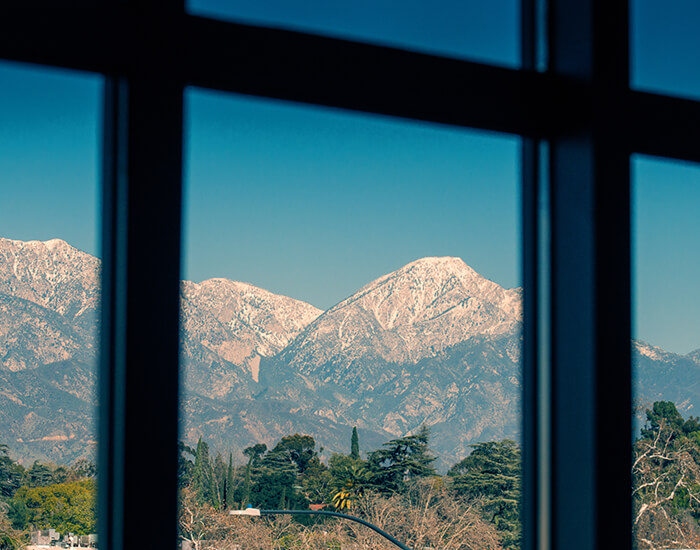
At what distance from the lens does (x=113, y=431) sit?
4.35ft

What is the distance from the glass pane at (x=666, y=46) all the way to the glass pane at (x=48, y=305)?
55.3 inches

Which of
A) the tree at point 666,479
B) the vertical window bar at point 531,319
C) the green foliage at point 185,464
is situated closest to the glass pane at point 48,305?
the green foliage at point 185,464

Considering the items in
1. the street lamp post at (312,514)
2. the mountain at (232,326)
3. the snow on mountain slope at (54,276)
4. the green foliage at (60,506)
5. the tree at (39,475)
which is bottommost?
the street lamp post at (312,514)

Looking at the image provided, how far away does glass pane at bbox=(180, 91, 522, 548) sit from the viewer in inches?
59.6

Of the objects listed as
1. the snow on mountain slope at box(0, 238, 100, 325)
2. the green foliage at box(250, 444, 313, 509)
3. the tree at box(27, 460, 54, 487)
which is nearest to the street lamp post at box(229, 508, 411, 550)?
the green foliage at box(250, 444, 313, 509)

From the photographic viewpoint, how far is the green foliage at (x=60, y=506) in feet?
4.31

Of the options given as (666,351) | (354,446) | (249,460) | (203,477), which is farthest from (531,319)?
(203,477)

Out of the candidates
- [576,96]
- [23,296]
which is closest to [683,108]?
[576,96]

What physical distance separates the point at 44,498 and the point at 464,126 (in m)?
1.22

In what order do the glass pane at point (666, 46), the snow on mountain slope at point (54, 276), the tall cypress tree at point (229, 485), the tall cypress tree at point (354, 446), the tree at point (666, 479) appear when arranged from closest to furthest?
1. the snow on mountain slope at point (54, 276)
2. the tall cypress tree at point (229, 485)
3. the tall cypress tree at point (354, 446)
4. the tree at point (666, 479)
5. the glass pane at point (666, 46)

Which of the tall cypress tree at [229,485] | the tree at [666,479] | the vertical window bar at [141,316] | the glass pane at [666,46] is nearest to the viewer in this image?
the vertical window bar at [141,316]

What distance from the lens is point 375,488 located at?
1609 mm

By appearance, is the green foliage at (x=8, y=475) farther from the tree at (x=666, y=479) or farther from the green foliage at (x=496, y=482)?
the tree at (x=666, y=479)

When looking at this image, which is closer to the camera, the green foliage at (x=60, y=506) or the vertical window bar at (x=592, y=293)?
the green foliage at (x=60, y=506)
